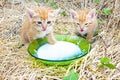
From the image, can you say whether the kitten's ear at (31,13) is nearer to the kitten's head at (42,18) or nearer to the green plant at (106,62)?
the kitten's head at (42,18)

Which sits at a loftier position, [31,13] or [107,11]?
[107,11]

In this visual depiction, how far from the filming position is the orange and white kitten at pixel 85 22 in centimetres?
308

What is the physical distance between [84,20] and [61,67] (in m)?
0.59

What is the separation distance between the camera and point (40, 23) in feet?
9.37

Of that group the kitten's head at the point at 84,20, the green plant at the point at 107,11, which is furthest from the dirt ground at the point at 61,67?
the kitten's head at the point at 84,20

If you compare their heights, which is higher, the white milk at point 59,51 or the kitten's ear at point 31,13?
the kitten's ear at point 31,13

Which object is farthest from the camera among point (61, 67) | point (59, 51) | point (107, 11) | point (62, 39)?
point (107, 11)

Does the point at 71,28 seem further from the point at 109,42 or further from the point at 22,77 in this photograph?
the point at 22,77

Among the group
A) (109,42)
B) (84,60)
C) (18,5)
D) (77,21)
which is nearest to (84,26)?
(77,21)

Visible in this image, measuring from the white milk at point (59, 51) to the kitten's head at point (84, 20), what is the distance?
246mm

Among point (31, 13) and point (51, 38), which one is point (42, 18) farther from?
point (51, 38)

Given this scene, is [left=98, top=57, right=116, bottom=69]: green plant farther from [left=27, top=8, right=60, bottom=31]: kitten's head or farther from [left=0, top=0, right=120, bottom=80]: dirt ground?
[left=27, top=8, right=60, bottom=31]: kitten's head

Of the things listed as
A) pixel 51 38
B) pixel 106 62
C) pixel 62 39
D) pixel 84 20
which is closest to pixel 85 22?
pixel 84 20

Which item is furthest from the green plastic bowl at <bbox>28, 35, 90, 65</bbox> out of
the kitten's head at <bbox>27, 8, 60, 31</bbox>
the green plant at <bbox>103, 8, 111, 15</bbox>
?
the green plant at <bbox>103, 8, 111, 15</bbox>
